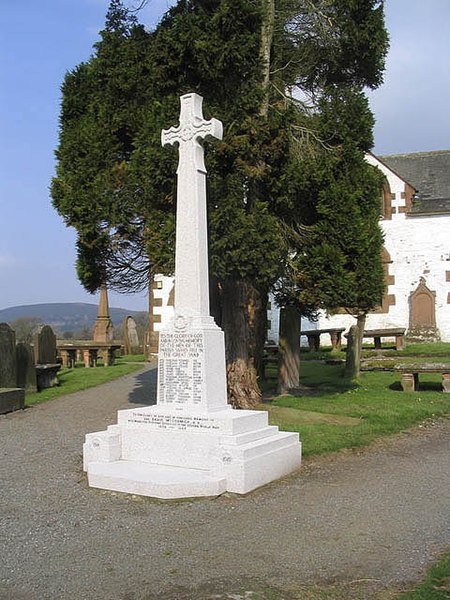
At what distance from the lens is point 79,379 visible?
18.2 meters

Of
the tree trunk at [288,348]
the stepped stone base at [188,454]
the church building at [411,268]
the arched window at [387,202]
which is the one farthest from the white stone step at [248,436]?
the arched window at [387,202]

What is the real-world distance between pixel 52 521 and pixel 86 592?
1784 millimetres

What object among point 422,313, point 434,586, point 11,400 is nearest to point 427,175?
point 422,313

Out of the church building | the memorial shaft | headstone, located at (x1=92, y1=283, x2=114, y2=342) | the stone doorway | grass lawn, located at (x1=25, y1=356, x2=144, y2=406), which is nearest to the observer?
the memorial shaft

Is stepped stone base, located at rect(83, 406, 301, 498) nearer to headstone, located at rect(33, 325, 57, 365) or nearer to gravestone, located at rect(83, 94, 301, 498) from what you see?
gravestone, located at rect(83, 94, 301, 498)

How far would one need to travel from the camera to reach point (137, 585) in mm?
4438

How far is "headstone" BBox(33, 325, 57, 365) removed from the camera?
56.2ft

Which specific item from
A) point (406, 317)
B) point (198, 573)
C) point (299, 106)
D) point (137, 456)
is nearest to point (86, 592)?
point (198, 573)

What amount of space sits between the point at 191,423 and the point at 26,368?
29.3 ft

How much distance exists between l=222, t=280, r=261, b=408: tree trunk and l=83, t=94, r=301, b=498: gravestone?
3.41 meters

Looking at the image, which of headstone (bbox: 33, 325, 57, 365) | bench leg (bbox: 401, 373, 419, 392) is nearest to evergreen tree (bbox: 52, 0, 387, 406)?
bench leg (bbox: 401, 373, 419, 392)

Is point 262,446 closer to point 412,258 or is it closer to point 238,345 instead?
point 238,345

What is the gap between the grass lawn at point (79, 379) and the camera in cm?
1490

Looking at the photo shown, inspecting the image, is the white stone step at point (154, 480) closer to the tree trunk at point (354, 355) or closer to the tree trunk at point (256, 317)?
the tree trunk at point (256, 317)
